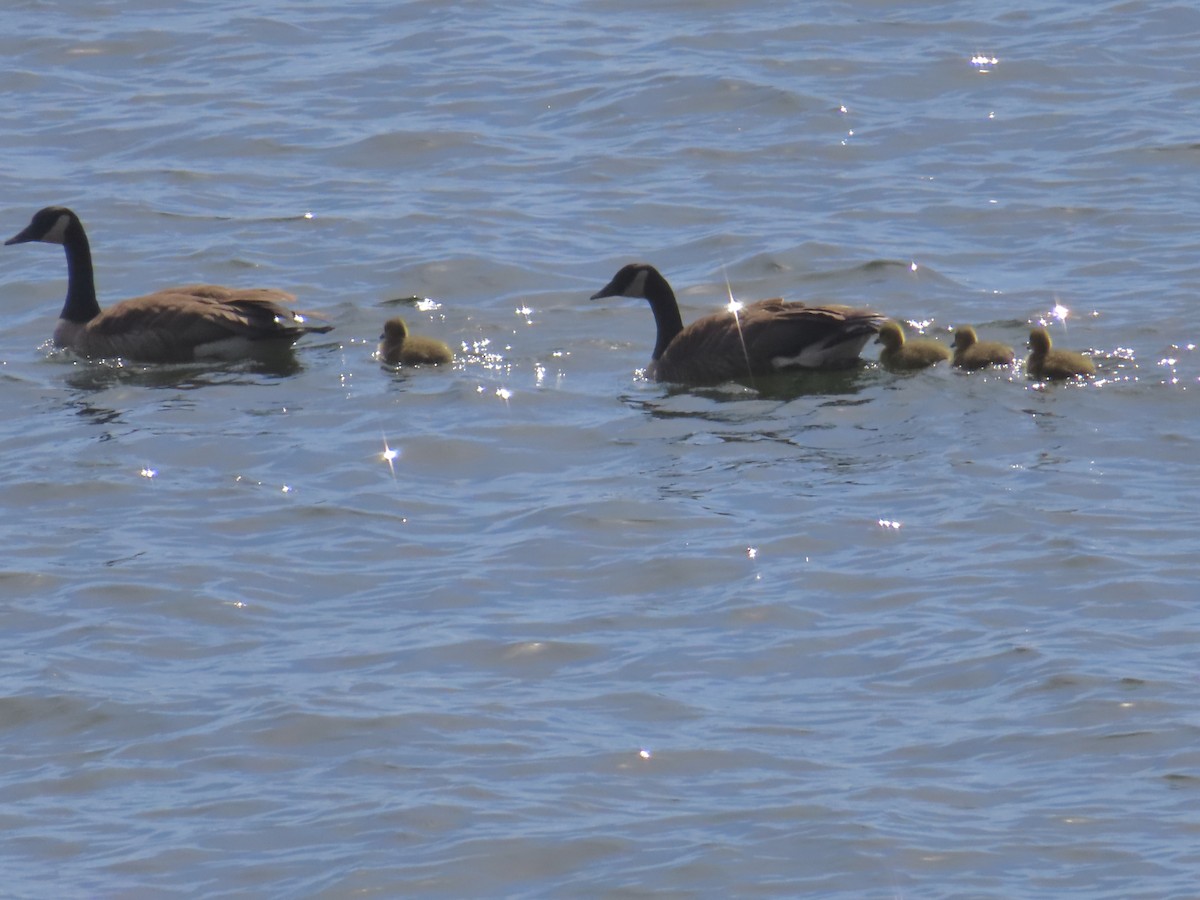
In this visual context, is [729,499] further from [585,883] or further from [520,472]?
[585,883]

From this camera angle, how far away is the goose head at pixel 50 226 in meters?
16.7

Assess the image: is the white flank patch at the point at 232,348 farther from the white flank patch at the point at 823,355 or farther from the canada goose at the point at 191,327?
Answer: the white flank patch at the point at 823,355

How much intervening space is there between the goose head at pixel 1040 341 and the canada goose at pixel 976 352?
223 millimetres

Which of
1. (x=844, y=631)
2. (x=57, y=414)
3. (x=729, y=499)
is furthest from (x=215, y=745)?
(x=57, y=414)

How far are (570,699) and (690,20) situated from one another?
52.7 ft

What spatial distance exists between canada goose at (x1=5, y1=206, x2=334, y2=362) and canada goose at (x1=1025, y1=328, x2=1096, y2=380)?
4.96 meters

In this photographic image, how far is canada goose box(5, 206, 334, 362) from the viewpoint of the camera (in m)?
15.5

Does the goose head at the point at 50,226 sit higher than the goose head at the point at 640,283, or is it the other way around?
the goose head at the point at 50,226

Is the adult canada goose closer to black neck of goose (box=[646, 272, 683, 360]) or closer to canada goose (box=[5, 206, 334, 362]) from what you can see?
black neck of goose (box=[646, 272, 683, 360])

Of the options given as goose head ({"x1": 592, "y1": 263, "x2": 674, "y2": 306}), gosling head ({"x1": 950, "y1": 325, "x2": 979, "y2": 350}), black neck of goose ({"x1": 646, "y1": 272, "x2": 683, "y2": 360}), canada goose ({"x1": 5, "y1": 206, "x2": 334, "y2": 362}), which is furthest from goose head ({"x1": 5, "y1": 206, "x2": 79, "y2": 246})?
gosling head ({"x1": 950, "y1": 325, "x2": 979, "y2": 350})

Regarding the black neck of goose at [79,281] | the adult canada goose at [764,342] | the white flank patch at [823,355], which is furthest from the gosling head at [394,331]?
the white flank patch at [823,355]

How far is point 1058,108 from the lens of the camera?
2092 centimetres

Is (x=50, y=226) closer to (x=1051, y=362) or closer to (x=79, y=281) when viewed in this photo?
(x=79, y=281)

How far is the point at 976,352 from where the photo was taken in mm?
14180
